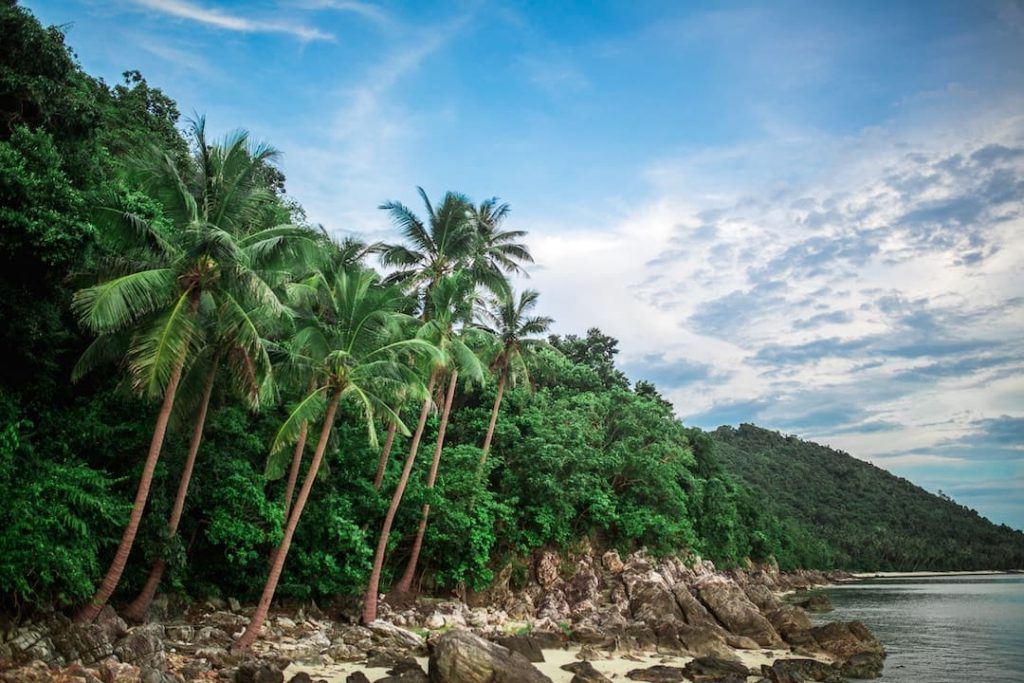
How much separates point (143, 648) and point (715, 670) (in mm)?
13333

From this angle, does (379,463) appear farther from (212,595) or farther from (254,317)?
(254,317)

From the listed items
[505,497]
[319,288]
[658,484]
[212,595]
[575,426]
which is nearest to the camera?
[212,595]

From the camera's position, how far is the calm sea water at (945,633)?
61.8ft

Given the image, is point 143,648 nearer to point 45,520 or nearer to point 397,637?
point 45,520

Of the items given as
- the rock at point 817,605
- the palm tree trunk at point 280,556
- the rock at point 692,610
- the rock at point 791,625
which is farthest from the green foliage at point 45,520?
the rock at point 817,605

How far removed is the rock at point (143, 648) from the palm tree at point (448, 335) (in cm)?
1047

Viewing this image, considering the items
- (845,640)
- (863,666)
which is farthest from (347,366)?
(845,640)

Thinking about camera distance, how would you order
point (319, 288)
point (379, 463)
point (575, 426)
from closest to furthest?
point (319, 288) → point (379, 463) → point (575, 426)

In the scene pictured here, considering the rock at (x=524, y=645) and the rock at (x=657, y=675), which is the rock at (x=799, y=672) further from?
the rock at (x=524, y=645)

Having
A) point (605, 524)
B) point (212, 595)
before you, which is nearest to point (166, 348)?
point (212, 595)

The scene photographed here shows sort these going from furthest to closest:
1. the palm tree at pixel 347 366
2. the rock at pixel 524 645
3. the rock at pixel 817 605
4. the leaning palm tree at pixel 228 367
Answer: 1. the rock at pixel 817 605
2. the rock at pixel 524 645
3. the palm tree at pixel 347 366
4. the leaning palm tree at pixel 228 367

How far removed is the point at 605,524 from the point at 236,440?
19.1 meters

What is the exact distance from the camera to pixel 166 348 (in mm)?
13125

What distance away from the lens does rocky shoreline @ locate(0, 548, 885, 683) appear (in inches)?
487
